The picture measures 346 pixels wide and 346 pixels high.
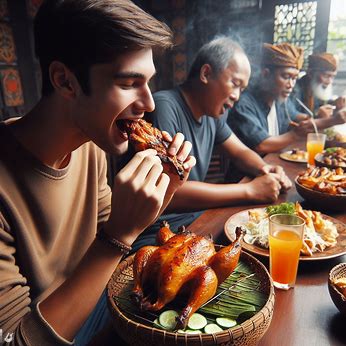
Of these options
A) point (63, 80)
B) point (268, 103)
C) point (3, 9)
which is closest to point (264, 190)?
point (63, 80)

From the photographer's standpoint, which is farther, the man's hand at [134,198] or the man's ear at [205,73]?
the man's ear at [205,73]

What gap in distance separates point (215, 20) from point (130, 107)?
256 inches

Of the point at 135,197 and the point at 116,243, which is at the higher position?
the point at 135,197

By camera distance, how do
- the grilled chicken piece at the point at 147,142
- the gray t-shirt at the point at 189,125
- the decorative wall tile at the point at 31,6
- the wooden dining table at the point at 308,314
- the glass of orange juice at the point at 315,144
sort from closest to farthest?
the wooden dining table at the point at 308,314 < the grilled chicken piece at the point at 147,142 < the gray t-shirt at the point at 189,125 < the glass of orange juice at the point at 315,144 < the decorative wall tile at the point at 31,6

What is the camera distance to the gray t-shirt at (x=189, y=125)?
267 cm

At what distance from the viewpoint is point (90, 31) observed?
51.3 inches

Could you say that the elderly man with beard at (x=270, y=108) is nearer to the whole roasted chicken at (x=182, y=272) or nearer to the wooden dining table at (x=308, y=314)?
the wooden dining table at (x=308, y=314)

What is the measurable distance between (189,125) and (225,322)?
6.94ft

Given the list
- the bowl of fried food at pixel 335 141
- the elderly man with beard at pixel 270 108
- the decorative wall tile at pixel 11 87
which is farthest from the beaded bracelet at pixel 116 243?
the decorative wall tile at pixel 11 87

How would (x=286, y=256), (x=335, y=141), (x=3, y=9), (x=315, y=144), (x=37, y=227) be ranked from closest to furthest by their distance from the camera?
(x=286, y=256)
(x=37, y=227)
(x=315, y=144)
(x=335, y=141)
(x=3, y=9)

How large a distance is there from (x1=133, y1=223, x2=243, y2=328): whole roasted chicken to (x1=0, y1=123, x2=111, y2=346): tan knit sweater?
0.38 metres

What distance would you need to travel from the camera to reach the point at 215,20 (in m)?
7.08

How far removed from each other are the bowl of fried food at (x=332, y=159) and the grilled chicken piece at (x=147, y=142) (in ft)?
5.67

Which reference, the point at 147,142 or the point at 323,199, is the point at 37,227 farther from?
the point at 323,199
